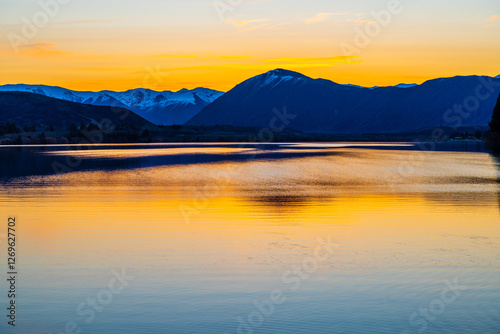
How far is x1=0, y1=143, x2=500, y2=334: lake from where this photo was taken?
13.7 meters

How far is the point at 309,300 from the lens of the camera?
15008mm

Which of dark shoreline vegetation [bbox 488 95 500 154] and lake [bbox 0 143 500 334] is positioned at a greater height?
dark shoreline vegetation [bbox 488 95 500 154]

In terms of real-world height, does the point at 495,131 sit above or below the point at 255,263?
above

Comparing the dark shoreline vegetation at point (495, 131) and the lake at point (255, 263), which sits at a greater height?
the dark shoreline vegetation at point (495, 131)

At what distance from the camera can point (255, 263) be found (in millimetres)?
18781

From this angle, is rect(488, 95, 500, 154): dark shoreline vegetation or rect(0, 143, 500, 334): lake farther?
rect(488, 95, 500, 154): dark shoreline vegetation

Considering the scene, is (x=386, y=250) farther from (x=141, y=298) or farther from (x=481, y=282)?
(x=141, y=298)

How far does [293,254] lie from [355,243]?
3.05 metres

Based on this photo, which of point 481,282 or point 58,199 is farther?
point 58,199

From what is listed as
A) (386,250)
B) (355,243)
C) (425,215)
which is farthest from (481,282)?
(425,215)

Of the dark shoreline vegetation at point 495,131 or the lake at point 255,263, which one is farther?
the dark shoreline vegetation at point 495,131

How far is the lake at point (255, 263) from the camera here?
44.9 ft

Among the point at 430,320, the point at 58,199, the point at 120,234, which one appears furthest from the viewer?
the point at 58,199

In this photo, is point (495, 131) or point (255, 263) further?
point (495, 131)
